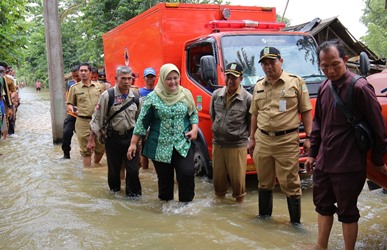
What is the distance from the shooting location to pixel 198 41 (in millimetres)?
5992

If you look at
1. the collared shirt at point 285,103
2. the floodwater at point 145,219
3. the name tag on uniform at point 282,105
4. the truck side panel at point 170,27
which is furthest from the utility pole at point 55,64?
the name tag on uniform at point 282,105

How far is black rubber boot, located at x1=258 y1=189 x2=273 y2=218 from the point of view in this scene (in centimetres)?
423

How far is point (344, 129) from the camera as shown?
3.00m

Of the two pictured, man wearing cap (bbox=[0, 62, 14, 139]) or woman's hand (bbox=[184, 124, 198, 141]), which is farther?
man wearing cap (bbox=[0, 62, 14, 139])

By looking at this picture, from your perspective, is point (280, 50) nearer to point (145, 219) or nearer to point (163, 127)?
point (163, 127)

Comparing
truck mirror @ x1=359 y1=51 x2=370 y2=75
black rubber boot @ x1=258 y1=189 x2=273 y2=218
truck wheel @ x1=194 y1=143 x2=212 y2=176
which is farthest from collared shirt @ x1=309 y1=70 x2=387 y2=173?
truck wheel @ x1=194 y1=143 x2=212 y2=176

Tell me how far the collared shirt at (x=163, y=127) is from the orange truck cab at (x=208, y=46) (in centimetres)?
96

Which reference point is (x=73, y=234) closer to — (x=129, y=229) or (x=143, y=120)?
(x=129, y=229)

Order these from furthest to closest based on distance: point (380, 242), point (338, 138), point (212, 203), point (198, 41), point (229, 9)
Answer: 1. point (229, 9)
2. point (198, 41)
3. point (212, 203)
4. point (380, 242)
5. point (338, 138)

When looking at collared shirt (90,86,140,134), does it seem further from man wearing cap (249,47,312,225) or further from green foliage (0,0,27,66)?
green foliage (0,0,27,66)

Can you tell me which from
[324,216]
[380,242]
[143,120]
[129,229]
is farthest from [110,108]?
[380,242]

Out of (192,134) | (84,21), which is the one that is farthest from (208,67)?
(84,21)

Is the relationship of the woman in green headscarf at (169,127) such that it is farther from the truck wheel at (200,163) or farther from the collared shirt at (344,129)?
the collared shirt at (344,129)

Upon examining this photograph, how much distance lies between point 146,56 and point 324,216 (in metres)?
4.88
